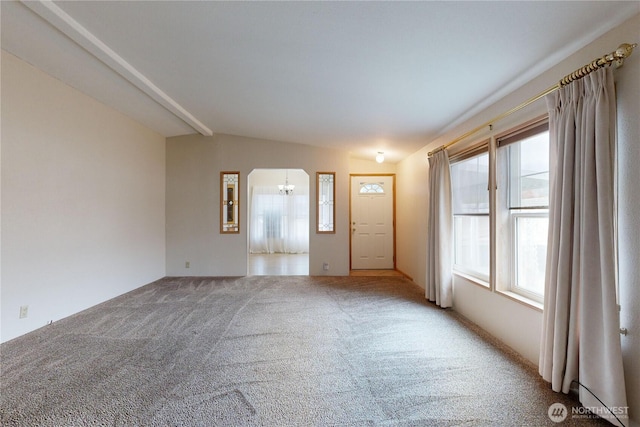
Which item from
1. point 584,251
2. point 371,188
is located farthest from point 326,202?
point 584,251

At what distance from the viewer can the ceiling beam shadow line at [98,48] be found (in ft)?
6.17

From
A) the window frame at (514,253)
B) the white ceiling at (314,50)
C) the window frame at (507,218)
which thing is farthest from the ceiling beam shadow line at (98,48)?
the window frame at (514,253)

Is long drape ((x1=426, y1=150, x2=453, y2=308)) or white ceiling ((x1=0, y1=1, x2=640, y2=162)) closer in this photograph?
white ceiling ((x1=0, y1=1, x2=640, y2=162))

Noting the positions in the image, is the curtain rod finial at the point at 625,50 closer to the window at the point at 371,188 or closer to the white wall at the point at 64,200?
the window at the point at 371,188

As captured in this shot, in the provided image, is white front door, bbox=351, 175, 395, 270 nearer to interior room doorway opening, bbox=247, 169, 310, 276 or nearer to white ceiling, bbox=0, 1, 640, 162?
white ceiling, bbox=0, 1, 640, 162

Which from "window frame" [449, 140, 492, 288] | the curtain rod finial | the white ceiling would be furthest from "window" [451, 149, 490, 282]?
the curtain rod finial

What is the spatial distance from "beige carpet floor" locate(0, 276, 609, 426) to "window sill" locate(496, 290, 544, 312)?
1.45ft

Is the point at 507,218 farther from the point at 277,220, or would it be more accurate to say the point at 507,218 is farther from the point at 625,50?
the point at 277,220

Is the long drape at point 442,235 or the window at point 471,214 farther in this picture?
the long drape at point 442,235

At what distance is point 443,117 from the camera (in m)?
3.14

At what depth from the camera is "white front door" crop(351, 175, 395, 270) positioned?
5.86 m

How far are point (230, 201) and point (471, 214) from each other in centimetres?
406

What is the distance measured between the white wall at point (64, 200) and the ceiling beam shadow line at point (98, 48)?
874mm

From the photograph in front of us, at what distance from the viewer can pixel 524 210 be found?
2.36 m
